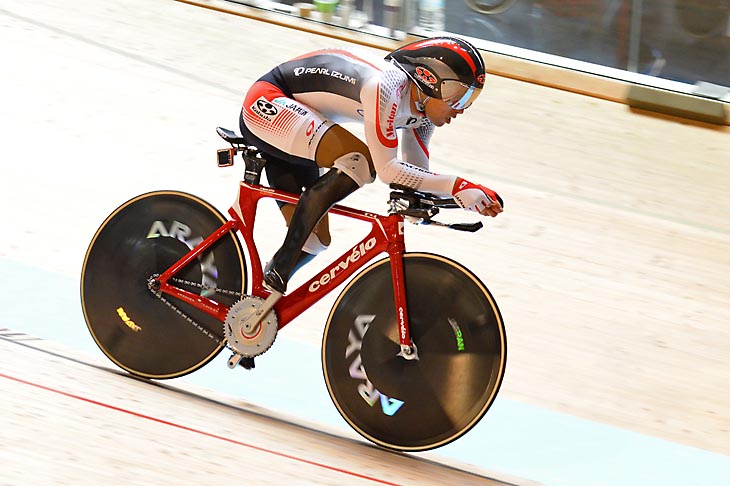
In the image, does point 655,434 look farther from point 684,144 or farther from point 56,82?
A: point 56,82

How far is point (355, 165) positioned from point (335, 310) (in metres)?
0.52

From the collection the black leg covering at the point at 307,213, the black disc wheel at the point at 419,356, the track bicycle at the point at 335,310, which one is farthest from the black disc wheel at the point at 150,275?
the black disc wheel at the point at 419,356

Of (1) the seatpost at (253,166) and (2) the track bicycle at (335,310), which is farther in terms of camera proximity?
(1) the seatpost at (253,166)

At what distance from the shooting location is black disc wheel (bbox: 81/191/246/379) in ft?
13.7

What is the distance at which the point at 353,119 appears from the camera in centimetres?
395

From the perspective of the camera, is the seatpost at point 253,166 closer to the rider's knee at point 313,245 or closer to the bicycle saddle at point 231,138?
the bicycle saddle at point 231,138

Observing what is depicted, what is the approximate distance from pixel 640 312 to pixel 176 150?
270cm

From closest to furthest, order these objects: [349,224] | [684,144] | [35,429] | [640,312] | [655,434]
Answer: [35,429]
[655,434]
[640,312]
[349,224]
[684,144]

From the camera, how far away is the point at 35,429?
3.66 meters

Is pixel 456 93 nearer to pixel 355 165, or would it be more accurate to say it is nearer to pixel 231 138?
pixel 355 165

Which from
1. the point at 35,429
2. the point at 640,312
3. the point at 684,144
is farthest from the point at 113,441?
the point at 684,144

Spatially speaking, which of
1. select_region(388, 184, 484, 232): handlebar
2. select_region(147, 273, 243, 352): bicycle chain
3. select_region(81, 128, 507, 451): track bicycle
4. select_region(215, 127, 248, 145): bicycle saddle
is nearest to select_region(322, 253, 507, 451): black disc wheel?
select_region(81, 128, 507, 451): track bicycle

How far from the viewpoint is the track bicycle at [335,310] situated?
3803 millimetres

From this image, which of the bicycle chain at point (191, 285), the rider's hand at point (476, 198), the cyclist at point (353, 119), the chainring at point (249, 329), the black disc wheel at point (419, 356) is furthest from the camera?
the bicycle chain at point (191, 285)
